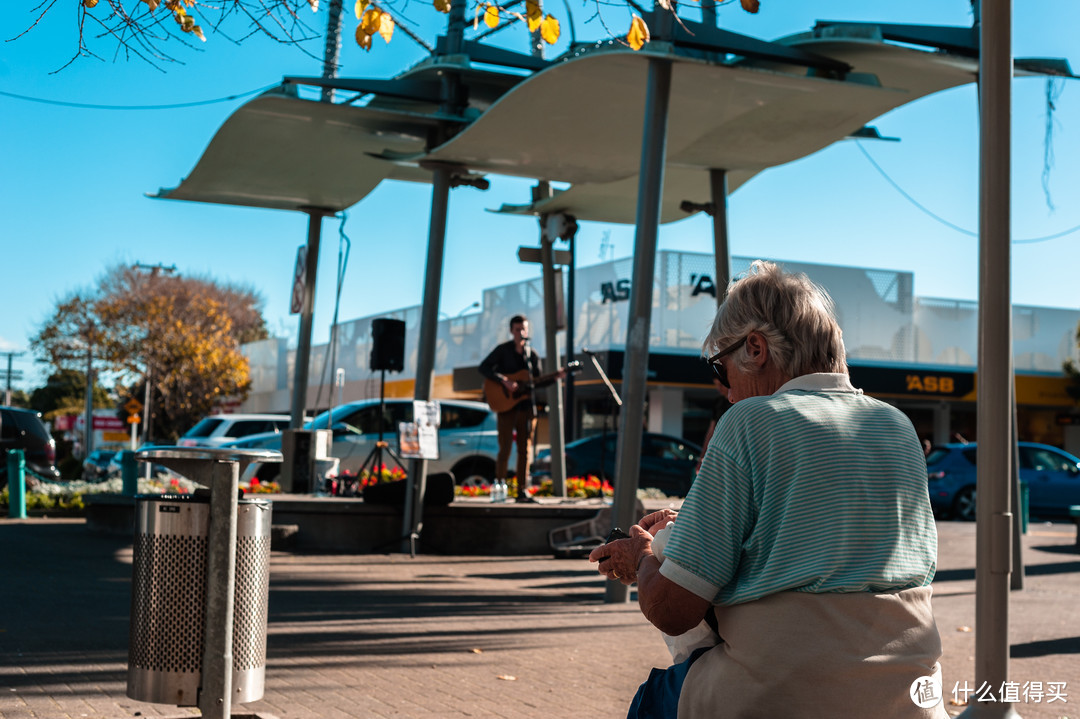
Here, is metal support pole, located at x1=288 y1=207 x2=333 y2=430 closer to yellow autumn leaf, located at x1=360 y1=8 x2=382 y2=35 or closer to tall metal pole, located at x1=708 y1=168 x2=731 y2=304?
tall metal pole, located at x1=708 y1=168 x2=731 y2=304

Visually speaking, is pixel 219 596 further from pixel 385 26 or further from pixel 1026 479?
pixel 1026 479

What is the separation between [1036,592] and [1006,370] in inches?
256

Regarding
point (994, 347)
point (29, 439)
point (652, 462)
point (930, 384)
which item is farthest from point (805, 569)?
point (930, 384)

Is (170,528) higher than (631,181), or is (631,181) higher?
(631,181)

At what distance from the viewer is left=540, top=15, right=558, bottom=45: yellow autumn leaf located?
200 inches

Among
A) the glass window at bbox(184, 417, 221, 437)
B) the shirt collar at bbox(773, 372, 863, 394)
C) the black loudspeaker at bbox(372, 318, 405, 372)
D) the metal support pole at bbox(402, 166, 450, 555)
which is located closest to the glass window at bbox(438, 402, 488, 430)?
the black loudspeaker at bbox(372, 318, 405, 372)

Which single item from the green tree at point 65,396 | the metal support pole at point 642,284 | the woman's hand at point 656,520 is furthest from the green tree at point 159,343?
the woman's hand at point 656,520

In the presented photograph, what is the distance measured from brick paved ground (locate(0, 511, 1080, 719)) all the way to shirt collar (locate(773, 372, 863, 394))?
320cm

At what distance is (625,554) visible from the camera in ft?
8.26

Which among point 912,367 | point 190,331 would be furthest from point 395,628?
point 190,331

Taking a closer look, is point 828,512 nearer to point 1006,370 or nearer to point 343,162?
point 1006,370

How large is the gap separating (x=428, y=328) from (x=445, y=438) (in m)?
7.63

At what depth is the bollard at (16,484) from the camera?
16812mm

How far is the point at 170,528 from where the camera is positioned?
4.25 metres
